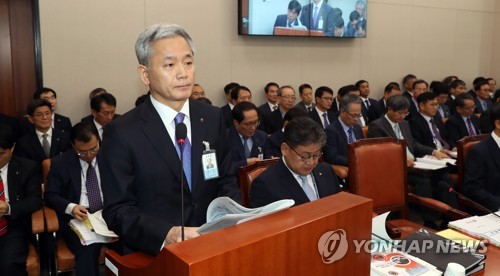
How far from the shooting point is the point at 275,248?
0.95 m

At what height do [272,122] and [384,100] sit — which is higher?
[384,100]

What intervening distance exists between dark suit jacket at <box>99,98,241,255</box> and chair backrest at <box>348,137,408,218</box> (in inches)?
53.5

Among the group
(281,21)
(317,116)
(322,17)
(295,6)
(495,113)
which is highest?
(295,6)

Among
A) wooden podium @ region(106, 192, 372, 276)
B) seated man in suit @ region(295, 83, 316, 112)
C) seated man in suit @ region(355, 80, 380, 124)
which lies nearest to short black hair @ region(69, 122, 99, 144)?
wooden podium @ region(106, 192, 372, 276)

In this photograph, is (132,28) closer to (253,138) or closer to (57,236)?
(253,138)

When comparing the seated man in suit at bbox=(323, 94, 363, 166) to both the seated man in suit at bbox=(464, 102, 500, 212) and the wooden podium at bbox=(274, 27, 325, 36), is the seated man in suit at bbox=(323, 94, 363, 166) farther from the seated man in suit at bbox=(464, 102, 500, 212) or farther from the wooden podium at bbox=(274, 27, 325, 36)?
the wooden podium at bbox=(274, 27, 325, 36)

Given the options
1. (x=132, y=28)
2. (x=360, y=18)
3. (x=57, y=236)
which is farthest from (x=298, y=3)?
(x=57, y=236)

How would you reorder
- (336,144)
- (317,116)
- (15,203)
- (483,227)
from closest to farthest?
(483,227) < (15,203) < (336,144) < (317,116)

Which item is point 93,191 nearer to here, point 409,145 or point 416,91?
point 409,145

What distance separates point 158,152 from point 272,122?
4.63 meters

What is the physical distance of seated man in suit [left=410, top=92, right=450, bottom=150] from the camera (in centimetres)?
490

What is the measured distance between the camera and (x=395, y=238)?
1.77 metres

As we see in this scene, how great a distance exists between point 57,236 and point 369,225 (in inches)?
86.9

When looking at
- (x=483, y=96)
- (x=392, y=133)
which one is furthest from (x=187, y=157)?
(x=483, y=96)
